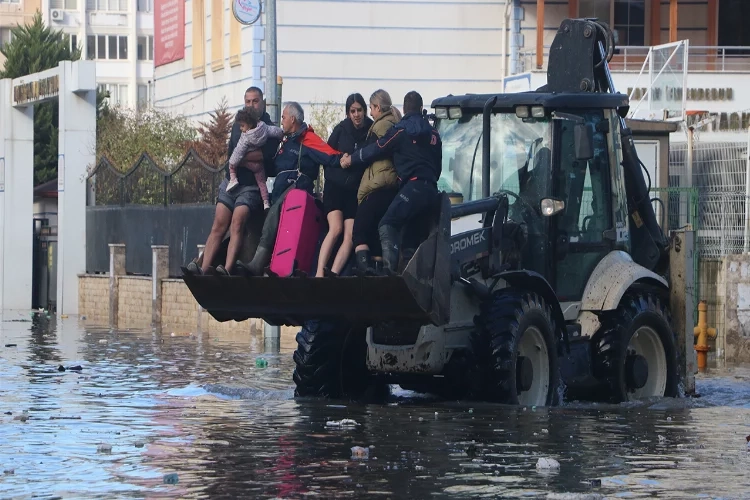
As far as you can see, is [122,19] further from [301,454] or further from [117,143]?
[301,454]

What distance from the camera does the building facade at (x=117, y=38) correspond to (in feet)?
311

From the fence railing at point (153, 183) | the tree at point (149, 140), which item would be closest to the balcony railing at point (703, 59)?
the tree at point (149, 140)

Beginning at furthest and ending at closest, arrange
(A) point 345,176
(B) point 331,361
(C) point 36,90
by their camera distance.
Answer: (C) point 36,90, (B) point 331,361, (A) point 345,176

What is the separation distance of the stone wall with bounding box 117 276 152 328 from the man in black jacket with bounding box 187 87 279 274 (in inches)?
623

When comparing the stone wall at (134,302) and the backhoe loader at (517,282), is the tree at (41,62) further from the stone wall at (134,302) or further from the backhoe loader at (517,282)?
the backhoe loader at (517,282)

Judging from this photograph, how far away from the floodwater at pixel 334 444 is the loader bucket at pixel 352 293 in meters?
0.80

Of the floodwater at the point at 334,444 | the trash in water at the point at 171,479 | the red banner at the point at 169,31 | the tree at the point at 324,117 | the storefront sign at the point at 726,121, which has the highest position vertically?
the red banner at the point at 169,31

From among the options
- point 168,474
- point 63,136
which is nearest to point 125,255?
point 63,136

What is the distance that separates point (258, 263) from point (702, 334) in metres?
8.64

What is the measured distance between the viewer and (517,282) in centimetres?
1352

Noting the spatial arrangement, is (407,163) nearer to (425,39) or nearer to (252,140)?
(252,140)

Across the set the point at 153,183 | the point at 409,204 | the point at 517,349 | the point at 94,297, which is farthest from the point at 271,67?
the point at 94,297

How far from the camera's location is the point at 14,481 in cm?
910

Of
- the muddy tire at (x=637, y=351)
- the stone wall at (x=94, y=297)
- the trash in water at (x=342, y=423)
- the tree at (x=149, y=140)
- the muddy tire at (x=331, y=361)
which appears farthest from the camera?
the tree at (x=149, y=140)
